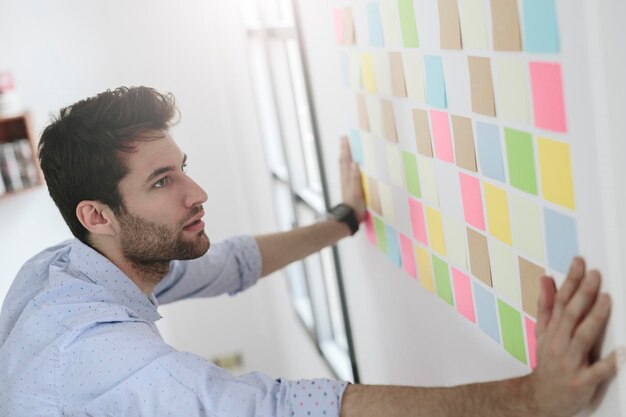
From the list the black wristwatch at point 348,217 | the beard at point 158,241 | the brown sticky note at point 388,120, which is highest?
the brown sticky note at point 388,120

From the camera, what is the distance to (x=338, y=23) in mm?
1559

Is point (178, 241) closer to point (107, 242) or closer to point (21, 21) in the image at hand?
point (107, 242)

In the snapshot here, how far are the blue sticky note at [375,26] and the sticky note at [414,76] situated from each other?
11cm

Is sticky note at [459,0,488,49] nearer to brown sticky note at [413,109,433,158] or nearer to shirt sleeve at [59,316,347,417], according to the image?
brown sticky note at [413,109,433,158]

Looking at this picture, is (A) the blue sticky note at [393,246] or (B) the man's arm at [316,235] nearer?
(A) the blue sticky note at [393,246]

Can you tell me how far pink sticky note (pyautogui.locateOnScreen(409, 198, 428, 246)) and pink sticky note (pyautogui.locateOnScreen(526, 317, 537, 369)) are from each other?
34 centimetres

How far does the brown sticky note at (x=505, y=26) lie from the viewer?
0.86 meters

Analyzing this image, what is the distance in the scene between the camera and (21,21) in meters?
2.87

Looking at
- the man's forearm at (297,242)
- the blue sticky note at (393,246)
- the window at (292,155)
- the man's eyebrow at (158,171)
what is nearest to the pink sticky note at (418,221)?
the blue sticky note at (393,246)

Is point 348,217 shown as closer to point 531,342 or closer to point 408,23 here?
point 408,23

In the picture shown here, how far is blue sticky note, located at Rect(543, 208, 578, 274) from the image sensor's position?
87 centimetres

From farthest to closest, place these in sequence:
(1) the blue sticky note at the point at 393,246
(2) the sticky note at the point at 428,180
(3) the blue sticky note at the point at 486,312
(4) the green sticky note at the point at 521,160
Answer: (1) the blue sticky note at the point at 393,246, (2) the sticky note at the point at 428,180, (3) the blue sticky note at the point at 486,312, (4) the green sticky note at the point at 521,160

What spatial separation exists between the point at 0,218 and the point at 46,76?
588mm

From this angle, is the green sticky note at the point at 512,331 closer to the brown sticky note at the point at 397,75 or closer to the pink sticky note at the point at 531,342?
the pink sticky note at the point at 531,342
